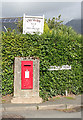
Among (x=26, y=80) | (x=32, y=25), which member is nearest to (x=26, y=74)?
(x=26, y=80)

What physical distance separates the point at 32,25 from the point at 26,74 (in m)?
2.17

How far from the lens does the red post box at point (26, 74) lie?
5273 millimetres

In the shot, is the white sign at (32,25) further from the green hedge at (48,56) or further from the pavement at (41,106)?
the pavement at (41,106)

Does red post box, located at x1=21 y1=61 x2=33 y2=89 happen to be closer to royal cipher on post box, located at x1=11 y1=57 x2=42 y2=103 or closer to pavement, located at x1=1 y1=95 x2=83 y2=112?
royal cipher on post box, located at x1=11 y1=57 x2=42 y2=103

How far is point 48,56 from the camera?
5.96 meters

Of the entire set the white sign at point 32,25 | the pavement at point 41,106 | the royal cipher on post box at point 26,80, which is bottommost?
the pavement at point 41,106

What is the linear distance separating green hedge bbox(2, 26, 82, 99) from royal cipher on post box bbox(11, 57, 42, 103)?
18.0 inches

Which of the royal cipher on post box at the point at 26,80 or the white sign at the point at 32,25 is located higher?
the white sign at the point at 32,25

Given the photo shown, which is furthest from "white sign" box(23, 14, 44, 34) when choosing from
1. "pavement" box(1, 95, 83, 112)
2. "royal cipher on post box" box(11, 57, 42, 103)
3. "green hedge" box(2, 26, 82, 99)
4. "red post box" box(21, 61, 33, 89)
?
"pavement" box(1, 95, 83, 112)

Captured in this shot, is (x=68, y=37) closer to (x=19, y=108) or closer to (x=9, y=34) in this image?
(x=9, y=34)

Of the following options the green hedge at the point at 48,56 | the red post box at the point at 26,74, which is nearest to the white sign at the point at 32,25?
the green hedge at the point at 48,56

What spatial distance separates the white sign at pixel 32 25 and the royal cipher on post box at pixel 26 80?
53.9 inches

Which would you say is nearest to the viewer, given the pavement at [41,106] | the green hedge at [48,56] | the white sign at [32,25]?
the pavement at [41,106]

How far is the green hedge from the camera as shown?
5.69 m
